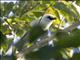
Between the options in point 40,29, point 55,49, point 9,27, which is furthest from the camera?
point 9,27

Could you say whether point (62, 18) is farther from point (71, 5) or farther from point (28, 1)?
point (28, 1)

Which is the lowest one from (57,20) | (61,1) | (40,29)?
(40,29)

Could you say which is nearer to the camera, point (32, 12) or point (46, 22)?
point (46, 22)

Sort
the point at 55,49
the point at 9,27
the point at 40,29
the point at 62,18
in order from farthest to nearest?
the point at 9,27 < the point at 62,18 < the point at 40,29 < the point at 55,49

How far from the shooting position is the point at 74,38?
19.1 inches

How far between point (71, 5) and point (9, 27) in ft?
1.44

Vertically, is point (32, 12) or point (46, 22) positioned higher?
point (32, 12)

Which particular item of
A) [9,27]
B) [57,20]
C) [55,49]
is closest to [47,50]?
[55,49]

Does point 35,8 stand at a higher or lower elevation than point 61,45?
higher

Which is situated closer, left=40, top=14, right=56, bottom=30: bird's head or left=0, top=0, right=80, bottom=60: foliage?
left=40, top=14, right=56, bottom=30: bird's head

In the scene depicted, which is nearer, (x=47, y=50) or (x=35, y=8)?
(x=47, y=50)

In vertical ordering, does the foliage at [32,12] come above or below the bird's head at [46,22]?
above

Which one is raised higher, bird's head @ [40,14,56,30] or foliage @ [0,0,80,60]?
foliage @ [0,0,80,60]

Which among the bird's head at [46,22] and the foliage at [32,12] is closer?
the bird's head at [46,22]
